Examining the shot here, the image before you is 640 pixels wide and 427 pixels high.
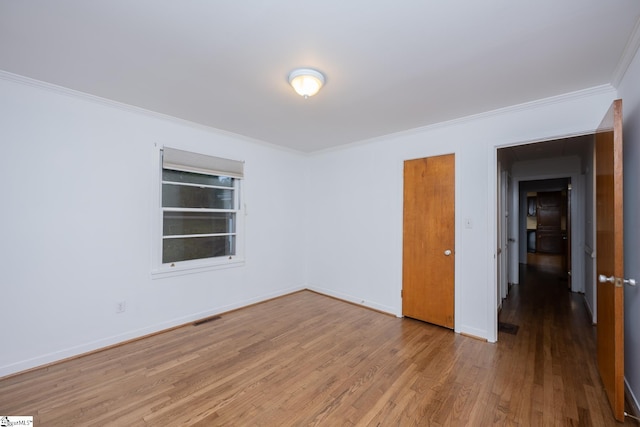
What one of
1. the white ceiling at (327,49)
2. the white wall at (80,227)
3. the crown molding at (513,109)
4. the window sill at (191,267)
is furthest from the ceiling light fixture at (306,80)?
the window sill at (191,267)

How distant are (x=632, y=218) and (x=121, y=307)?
4604 mm

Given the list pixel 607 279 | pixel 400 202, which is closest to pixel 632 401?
pixel 607 279

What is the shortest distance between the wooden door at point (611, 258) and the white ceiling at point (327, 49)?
562 millimetres

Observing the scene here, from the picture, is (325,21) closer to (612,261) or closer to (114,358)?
(612,261)

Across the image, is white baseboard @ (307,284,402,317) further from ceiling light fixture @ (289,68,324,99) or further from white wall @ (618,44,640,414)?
ceiling light fixture @ (289,68,324,99)

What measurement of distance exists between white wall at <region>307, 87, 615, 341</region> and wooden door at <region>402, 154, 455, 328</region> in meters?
0.10

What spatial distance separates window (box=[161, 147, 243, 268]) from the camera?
3.28 meters

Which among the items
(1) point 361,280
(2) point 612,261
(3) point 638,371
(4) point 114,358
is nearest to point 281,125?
(1) point 361,280

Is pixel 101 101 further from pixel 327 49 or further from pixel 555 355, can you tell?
pixel 555 355

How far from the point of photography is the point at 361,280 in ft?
13.7

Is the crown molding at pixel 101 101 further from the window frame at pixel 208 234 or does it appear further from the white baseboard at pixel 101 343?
the white baseboard at pixel 101 343

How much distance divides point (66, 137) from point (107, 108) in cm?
48

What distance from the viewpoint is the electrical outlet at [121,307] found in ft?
9.34

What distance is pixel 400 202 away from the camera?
12.1 ft
